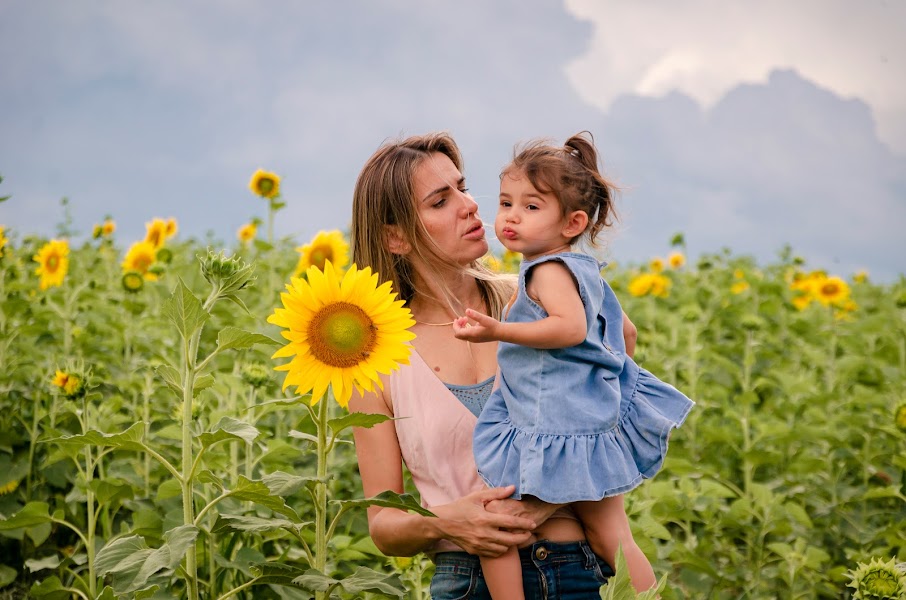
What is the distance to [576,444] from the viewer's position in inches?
76.5

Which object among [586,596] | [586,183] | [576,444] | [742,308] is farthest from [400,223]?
[742,308]

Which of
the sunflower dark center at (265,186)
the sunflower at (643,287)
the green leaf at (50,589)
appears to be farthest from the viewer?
the sunflower at (643,287)

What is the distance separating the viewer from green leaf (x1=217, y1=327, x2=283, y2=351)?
5.92 ft

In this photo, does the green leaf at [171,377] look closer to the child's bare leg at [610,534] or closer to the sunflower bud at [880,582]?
the child's bare leg at [610,534]

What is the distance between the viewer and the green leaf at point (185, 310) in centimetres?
180

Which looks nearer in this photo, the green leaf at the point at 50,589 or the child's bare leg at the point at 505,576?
the child's bare leg at the point at 505,576

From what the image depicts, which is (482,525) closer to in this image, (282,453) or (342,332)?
(342,332)

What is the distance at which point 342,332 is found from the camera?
1894 mm

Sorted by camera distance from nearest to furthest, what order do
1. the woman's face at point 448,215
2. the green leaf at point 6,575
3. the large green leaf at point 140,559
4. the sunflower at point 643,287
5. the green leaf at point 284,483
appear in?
1. the large green leaf at point 140,559
2. the green leaf at point 284,483
3. the woman's face at point 448,215
4. the green leaf at point 6,575
5. the sunflower at point 643,287

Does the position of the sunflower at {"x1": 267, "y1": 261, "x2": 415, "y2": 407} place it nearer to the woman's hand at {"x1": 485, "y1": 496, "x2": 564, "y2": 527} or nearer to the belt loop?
the woman's hand at {"x1": 485, "y1": 496, "x2": 564, "y2": 527}

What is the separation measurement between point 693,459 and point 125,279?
2.47 m

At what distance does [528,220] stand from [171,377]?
764 mm

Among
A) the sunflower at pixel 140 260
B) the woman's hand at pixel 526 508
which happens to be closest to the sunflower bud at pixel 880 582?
the woman's hand at pixel 526 508

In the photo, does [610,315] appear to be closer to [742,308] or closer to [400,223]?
[400,223]
